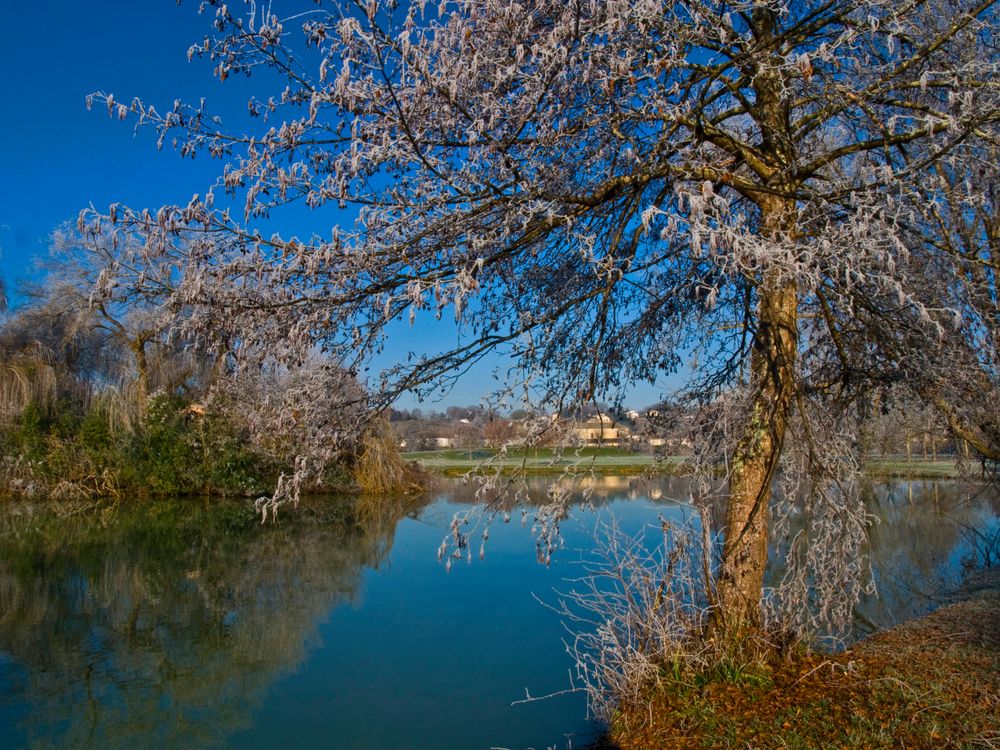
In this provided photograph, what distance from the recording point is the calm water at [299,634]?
551cm

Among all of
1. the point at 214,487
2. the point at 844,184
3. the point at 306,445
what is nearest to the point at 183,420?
the point at 214,487

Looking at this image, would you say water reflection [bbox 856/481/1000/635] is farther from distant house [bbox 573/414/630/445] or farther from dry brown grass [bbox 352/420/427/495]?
dry brown grass [bbox 352/420/427/495]

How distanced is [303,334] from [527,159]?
5.20 ft

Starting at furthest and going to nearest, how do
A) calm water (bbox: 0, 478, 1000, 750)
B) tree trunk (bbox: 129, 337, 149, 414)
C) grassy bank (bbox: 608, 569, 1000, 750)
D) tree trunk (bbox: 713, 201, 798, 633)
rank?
tree trunk (bbox: 129, 337, 149, 414)
calm water (bbox: 0, 478, 1000, 750)
tree trunk (bbox: 713, 201, 798, 633)
grassy bank (bbox: 608, 569, 1000, 750)

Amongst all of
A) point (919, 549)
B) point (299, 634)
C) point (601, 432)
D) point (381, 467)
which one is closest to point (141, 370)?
point (381, 467)

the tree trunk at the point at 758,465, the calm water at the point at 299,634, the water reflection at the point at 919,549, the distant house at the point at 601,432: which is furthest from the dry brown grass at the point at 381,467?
the tree trunk at the point at 758,465

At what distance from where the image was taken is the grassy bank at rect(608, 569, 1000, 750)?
357 cm

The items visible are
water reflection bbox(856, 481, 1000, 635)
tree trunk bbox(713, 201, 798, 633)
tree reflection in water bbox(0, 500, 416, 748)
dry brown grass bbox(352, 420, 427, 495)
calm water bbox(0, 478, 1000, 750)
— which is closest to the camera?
tree trunk bbox(713, 201, 798, 633)

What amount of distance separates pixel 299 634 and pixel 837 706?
5.61m

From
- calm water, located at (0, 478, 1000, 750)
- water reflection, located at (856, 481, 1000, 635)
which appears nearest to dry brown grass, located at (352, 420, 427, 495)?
calm water, located at (0, 478, 1000, 750)

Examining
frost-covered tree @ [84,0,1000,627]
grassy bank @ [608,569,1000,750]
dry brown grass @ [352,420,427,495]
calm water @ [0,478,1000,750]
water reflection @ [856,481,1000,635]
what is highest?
frost-covered tree @ [84,0,1000,627]

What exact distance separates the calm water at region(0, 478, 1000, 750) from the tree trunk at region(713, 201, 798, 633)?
0.59 meters

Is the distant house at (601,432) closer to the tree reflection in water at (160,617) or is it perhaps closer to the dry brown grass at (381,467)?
the tree reflection in water at (160,617)

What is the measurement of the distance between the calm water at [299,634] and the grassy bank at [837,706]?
120 centimetres
